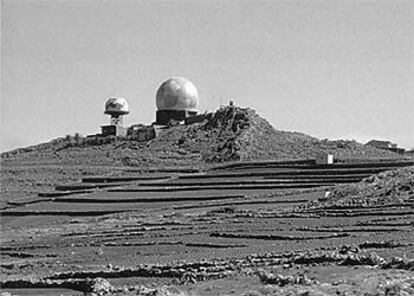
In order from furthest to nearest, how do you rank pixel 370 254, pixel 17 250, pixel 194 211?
1. pixel 194 211
2. pixel 17 250
3. pixel 370 254

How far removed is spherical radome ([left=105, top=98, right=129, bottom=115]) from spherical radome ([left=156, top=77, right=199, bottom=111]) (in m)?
4.31

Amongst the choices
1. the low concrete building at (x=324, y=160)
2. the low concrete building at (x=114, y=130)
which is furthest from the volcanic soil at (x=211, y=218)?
the low concrete building at (x=114, y=130)

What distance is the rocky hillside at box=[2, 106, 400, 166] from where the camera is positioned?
6681 cm

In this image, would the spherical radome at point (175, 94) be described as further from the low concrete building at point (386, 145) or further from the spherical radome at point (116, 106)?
the low concrete building at point (386, 145)

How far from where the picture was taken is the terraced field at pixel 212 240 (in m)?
17.6

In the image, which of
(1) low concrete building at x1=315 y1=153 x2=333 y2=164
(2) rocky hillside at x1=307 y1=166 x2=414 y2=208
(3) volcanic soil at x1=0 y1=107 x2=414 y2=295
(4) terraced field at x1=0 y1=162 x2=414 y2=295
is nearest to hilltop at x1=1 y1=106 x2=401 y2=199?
(3) volcanic soil at x1=0 y1=107 x2=414 y2=295

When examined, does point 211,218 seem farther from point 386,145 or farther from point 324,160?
point 386,145

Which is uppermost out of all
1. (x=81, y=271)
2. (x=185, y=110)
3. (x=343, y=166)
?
(x=185, y=110)

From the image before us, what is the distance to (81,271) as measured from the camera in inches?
797

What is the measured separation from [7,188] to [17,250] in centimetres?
3166

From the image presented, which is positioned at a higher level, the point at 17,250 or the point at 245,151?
the point at 245,151

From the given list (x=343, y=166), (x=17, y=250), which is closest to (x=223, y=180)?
(x=343, y=166)

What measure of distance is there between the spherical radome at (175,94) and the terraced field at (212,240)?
2577 centimetres

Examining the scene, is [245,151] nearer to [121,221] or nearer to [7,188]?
→ [7,188]
